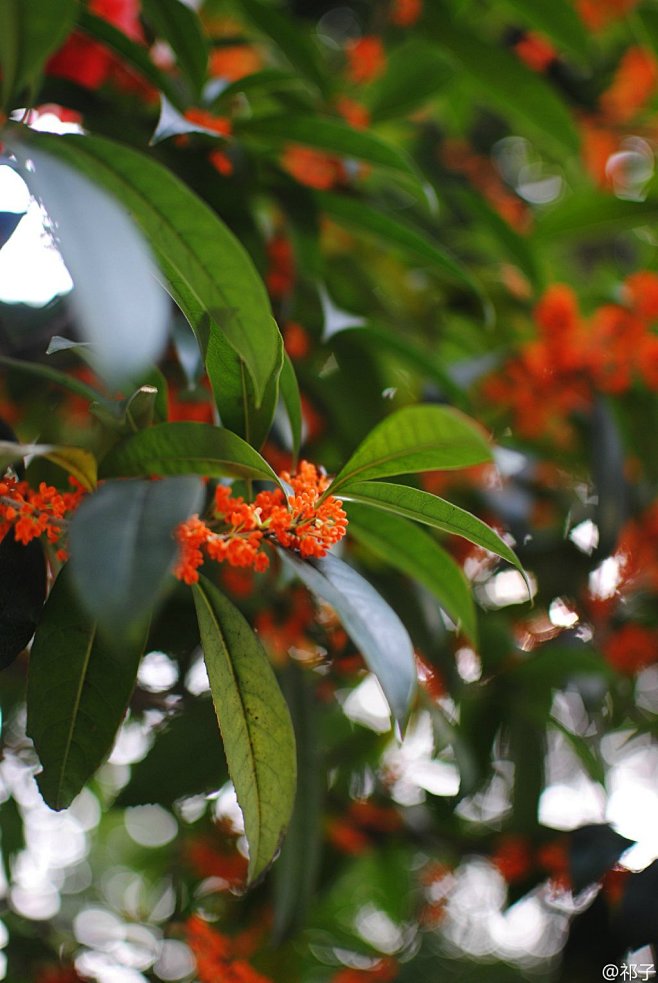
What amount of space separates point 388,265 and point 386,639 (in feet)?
3.74

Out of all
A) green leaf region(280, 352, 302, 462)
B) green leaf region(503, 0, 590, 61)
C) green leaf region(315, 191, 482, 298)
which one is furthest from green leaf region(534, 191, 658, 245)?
green leaf region(280, 352, 302, 462)

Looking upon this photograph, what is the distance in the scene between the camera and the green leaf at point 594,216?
1.43 m

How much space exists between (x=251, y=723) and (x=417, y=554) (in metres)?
0.23

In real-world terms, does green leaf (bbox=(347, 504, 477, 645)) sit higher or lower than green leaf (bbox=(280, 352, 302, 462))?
lower

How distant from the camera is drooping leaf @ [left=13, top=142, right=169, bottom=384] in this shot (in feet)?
1.49

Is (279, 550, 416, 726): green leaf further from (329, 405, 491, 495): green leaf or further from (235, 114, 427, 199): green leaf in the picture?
(235, 114, 427, 199): green leaf

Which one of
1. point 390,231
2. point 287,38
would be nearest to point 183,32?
point 287,38

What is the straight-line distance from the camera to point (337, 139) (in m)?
1.03

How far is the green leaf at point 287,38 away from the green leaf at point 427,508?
2.69 ft

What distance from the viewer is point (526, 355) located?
4.50 ft

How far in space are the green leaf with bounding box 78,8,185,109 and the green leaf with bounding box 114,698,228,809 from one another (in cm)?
77

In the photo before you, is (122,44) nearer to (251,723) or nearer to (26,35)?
(26,35)

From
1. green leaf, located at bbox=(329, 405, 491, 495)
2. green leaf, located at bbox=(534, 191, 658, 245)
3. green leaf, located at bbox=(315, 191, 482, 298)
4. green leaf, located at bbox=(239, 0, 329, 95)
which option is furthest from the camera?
green leaf, located at bbox=(534, 191, 658, 245)
